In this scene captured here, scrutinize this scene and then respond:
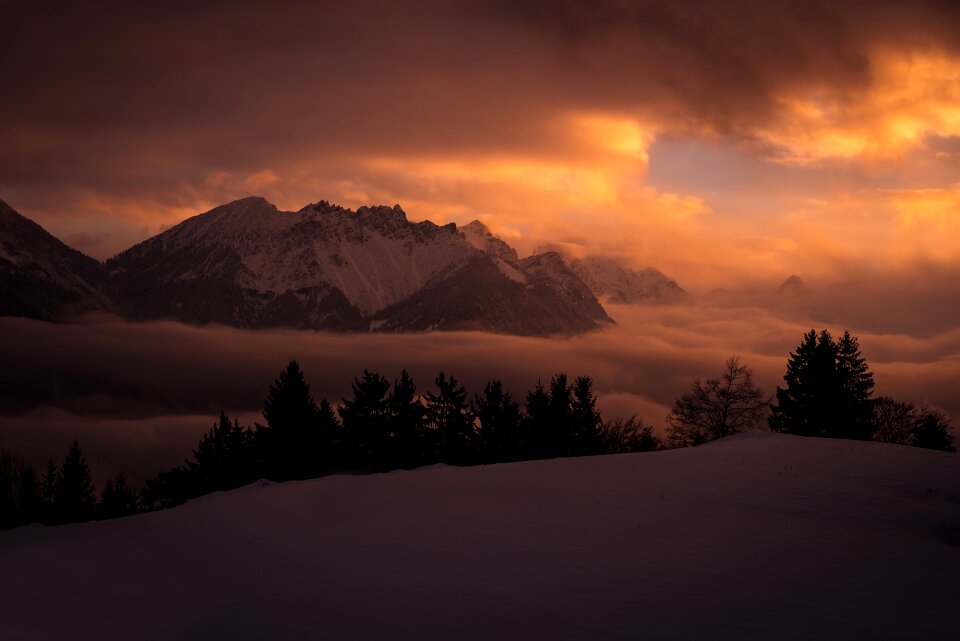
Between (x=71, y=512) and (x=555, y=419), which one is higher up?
(x=555, y=419)

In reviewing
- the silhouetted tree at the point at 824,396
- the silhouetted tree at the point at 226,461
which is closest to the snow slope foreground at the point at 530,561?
the silhouetted tree at the point at 824,396

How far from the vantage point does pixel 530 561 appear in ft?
62.2

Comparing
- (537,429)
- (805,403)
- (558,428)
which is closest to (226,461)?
(537,429)

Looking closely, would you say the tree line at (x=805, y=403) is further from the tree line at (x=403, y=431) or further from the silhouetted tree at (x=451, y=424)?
the silhouetted tree at (x=451, y=424)

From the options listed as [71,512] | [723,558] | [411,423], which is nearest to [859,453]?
[723,558]

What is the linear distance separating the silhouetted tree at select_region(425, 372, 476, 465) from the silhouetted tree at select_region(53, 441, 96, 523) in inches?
1927

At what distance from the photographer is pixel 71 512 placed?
88812mm

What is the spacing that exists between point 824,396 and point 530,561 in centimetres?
4735

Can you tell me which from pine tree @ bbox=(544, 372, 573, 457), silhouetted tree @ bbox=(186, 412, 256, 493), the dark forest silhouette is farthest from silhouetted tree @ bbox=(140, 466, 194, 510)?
pine tree @ bbox=(544, 372, 573, 457)

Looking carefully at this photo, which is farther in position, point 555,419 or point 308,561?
point 555,419

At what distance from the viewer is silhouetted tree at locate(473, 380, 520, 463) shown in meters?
63.8

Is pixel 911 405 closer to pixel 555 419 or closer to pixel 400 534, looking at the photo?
pixel 555 419

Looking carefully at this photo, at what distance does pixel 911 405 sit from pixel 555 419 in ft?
110

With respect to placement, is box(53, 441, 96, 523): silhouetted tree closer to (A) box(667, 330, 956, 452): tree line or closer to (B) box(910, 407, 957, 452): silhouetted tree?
(A) box(667, 330, 956, 452): tree line
